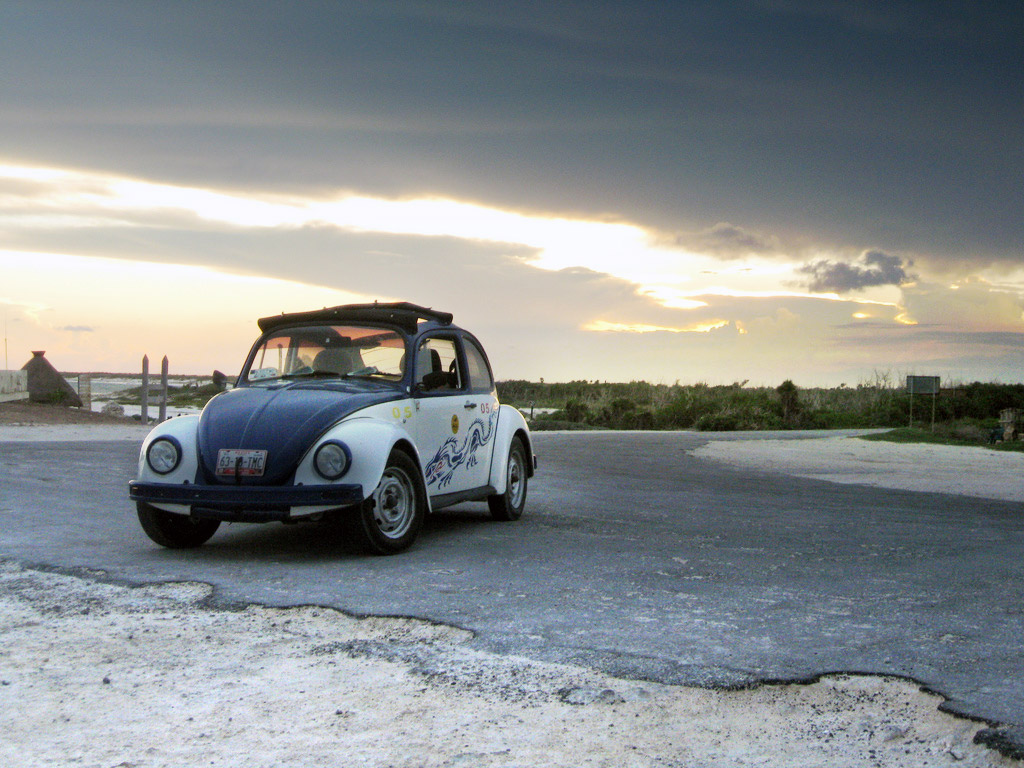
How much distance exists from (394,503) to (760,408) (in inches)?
1622

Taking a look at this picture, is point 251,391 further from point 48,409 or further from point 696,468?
point 48,409

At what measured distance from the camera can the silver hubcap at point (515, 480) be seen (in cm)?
1020

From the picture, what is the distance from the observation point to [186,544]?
325 inches

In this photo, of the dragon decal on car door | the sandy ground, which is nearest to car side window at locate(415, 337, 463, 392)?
the dragon decal on car door

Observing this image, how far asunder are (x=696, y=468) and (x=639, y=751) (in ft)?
49.9

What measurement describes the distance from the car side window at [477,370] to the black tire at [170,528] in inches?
104

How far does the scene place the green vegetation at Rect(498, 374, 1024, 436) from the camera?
44844 millimetres

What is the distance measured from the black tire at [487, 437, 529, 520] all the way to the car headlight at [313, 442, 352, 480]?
264 centimetres

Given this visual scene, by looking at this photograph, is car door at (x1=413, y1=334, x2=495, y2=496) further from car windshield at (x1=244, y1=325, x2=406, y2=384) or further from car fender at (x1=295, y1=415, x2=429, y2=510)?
car fender at (x1=295, y1=415, x2=429, y2=510)

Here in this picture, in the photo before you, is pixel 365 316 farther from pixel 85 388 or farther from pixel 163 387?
pixel 85 388

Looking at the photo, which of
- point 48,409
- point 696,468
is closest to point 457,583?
point 696,468

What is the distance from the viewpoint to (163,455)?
308 inches

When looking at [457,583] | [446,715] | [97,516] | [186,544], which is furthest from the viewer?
[97,516]

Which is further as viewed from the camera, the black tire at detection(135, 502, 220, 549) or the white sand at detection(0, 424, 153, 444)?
the white sand at detection(0, 424, 153, 444)
